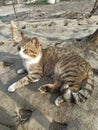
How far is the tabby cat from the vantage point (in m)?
5.20

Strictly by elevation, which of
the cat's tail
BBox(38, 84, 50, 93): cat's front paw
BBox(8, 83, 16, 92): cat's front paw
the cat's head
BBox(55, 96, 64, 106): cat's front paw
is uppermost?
the cat's head

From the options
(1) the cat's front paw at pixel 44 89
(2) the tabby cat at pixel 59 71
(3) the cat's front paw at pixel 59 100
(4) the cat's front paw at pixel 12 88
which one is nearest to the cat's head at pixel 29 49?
(2) the tabby cat at pixel 59 71

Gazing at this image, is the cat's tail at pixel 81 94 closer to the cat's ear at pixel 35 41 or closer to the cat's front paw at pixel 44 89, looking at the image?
the cat's front paw at pixel 44 89

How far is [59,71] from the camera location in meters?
5.71

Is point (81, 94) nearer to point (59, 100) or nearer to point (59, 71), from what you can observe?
point (59, 100)

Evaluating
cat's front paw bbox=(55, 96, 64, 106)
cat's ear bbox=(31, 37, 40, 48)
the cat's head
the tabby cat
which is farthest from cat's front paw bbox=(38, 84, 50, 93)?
cat's ear bbox=(31, 37, 40, 48)

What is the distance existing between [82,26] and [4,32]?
2392 mm

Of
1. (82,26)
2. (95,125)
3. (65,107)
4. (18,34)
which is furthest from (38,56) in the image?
(82,26)

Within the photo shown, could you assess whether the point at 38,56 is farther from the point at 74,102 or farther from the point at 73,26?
the point at 73,26

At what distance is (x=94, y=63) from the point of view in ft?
21.7

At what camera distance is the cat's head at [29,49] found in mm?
5855

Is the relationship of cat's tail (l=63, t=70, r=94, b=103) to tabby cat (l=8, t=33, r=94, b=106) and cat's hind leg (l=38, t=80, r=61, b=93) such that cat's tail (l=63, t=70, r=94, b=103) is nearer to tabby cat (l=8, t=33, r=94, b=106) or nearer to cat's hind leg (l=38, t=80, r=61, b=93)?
tabby cat (l=8, t=33, r=94, b=106)

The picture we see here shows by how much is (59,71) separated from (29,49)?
2.17ft

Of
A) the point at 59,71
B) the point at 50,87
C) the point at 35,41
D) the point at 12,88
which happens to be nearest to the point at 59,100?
the point at 50,87
